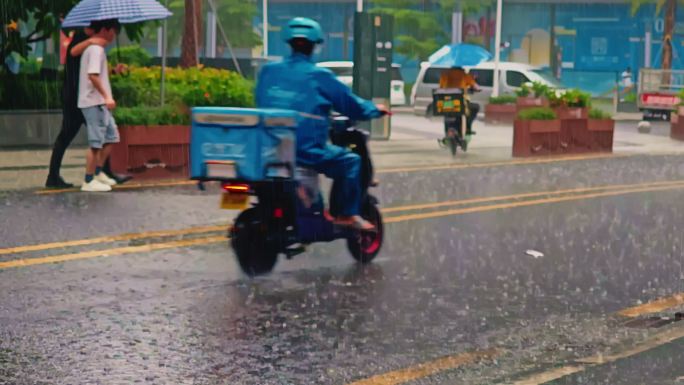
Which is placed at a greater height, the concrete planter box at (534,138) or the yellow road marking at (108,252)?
the yellow road marking at (108,252)

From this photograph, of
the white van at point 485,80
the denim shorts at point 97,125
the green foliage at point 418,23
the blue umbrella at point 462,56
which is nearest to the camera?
the denim shorts at point 97,125

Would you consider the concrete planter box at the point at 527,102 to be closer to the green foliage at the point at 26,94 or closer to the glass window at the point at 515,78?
the glass window at the point at 515,78

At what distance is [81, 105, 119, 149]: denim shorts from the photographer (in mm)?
14211

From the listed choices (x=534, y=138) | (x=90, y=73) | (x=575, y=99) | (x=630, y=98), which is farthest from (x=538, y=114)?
(x=630, y=98)

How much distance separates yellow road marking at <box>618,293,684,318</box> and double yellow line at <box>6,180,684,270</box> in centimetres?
366

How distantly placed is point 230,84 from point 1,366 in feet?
40.9

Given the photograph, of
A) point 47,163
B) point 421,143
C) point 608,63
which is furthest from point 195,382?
point 608,63

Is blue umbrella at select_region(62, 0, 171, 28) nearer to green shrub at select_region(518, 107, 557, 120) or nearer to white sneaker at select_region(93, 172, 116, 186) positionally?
white sneaker at select_region(93, 172, 116, 186)

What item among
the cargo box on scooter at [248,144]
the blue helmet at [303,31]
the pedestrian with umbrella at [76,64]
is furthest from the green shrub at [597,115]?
the cargo box on scooter at [248,144]

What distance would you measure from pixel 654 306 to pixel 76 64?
7829mm

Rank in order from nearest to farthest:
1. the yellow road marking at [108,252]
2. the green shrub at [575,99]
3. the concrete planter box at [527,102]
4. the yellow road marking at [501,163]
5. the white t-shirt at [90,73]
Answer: the yellow road marking at [108,252] < the white t-shirt at [90,73] < the yellow road marking at [501,163] < the green shrub at [575,99] < the concrete planter box at [527,102]

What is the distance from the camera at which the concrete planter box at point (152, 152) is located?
15.8 meters

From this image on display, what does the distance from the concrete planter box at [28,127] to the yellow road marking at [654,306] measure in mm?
12834

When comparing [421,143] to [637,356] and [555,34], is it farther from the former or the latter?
[555,34]
